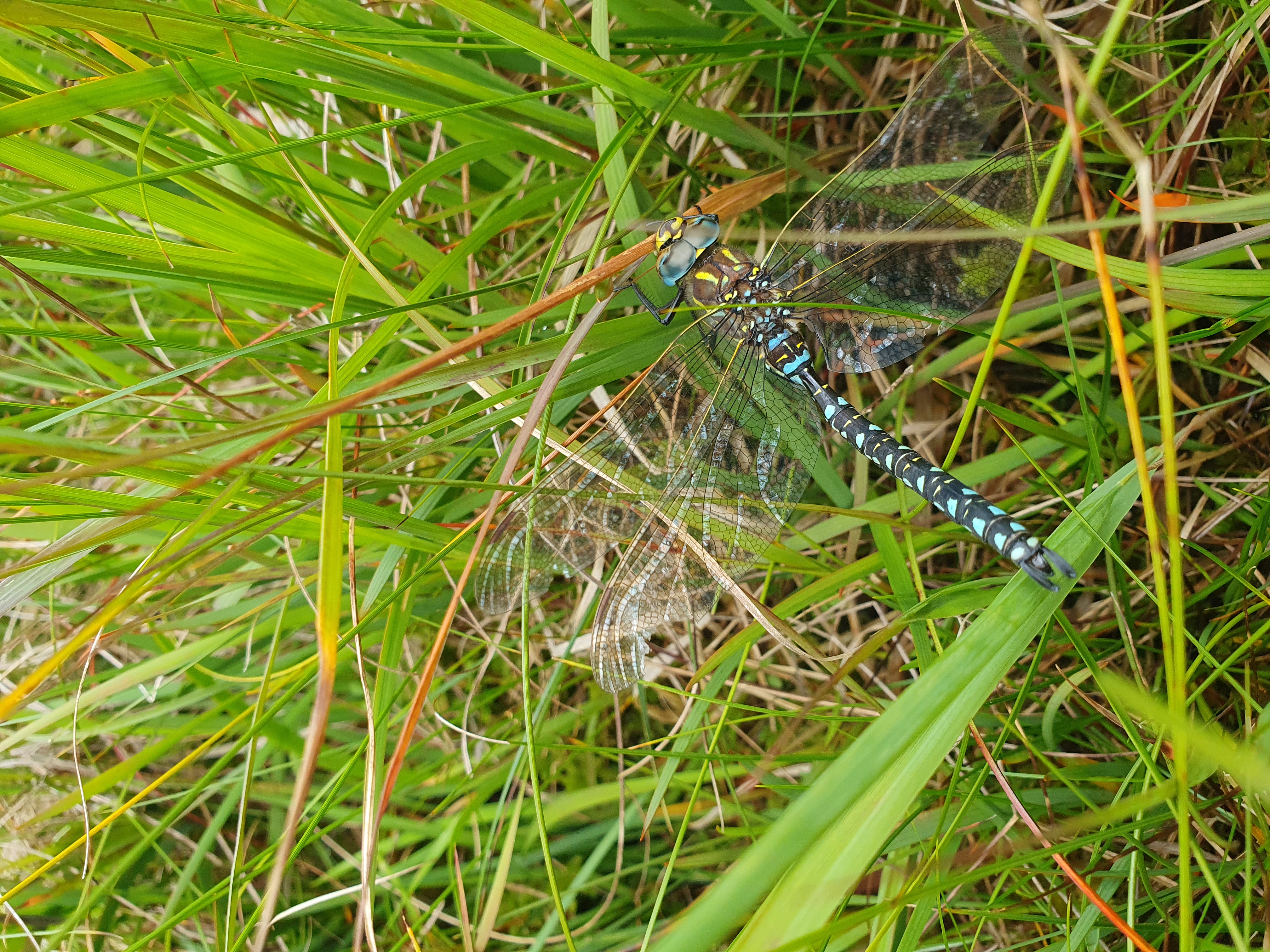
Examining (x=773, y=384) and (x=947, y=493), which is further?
(x=773, y=384)

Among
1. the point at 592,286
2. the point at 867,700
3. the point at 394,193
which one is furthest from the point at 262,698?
the point at 867,700

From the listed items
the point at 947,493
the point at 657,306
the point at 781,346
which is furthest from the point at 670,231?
the point at 947,493

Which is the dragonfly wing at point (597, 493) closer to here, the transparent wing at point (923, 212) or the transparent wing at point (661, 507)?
the transparent wing at point (661, 507)

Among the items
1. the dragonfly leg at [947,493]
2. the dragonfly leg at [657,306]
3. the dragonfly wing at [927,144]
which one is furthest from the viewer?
the dragonfly leg at [657,306]

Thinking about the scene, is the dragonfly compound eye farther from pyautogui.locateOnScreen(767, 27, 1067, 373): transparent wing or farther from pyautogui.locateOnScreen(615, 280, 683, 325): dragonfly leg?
pyautogui.locateOnScreen(767, 27, 1067, 373): transparent wing

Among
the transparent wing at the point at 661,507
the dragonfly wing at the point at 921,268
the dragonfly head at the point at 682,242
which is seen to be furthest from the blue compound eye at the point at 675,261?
the dragonfly wing at the point at 921,268

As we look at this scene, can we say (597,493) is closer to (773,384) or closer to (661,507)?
(661,507)

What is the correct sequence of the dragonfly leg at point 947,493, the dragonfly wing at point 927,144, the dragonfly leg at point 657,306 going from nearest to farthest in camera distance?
the dragonfly leg at point 947,493
the dragonfly wing at point 927,144
the dragonfly leg at point 657,306
